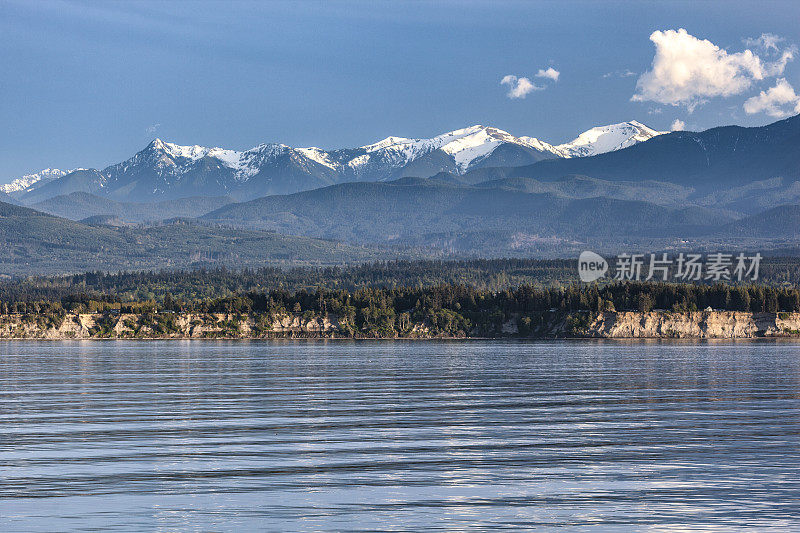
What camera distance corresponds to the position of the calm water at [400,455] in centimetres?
3662

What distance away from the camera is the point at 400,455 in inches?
1917

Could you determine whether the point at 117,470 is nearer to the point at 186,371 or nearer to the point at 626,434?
the point at 626,434

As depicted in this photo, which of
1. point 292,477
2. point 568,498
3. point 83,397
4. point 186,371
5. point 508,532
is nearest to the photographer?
point 508,532

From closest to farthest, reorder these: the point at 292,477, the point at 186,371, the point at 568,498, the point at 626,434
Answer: the point at 568,498
the point at 292,477
the point at 626,434
the point at 186,371

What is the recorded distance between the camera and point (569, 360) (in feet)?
444

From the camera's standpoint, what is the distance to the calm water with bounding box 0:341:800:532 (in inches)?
1442

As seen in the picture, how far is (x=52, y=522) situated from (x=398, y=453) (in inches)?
717

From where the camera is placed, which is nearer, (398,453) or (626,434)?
(398,453)

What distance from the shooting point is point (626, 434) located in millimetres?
56375

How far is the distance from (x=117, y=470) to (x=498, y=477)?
16.3 meters

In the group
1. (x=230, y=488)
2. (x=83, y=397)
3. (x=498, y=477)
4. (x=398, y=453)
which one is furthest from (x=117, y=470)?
(x=83, y=397)

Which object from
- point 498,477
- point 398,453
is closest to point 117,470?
point 398,453

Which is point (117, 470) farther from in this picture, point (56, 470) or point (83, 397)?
point (83, 397)

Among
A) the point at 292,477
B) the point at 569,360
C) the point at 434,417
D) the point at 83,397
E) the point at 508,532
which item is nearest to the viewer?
the point at 508,532
